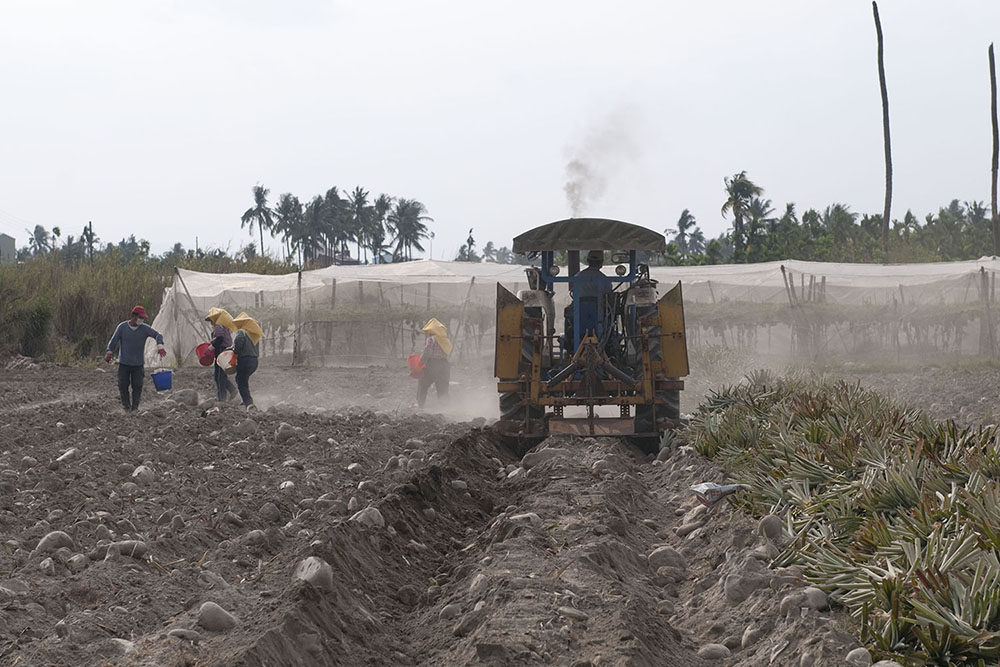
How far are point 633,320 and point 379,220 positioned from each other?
111m

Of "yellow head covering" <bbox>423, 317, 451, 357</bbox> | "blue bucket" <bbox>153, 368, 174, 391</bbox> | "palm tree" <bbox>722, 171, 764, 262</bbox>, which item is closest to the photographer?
"blue bucket" <bbox>153, 368, 174, 391</bbox>

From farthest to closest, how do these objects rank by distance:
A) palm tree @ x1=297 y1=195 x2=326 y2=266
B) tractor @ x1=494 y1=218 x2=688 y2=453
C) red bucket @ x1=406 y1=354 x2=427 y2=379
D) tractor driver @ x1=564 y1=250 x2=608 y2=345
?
1. palm tree @ x1=297 y1=195 x2=326 y2=266
2. red bucket @ x1=406 y1=354 x2=427 y2=379
3. tractor driver @ x1=564 y1=250 x2=608 y2=345
4. tractor @ x1=494 y1=218 x2=688 y2=453

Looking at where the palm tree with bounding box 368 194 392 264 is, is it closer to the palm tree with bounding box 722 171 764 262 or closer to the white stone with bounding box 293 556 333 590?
the palm tree with bounding box 722 171 764 262

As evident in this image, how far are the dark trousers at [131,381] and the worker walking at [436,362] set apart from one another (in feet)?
15.6

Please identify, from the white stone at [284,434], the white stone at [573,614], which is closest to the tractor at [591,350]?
the white stone at [284,434]

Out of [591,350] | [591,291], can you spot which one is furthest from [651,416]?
[591,291]

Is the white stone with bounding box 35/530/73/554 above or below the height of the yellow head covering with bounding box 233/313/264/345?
below

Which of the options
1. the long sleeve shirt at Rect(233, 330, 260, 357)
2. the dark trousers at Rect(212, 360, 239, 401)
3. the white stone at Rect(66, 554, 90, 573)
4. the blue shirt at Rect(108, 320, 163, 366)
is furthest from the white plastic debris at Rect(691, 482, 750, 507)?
the dark trousers at Rect(212, 360, 239, 401)

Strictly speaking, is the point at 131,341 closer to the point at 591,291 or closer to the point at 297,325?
the point at 591,291

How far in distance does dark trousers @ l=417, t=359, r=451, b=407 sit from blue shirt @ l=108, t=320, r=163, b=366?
16.0 feet

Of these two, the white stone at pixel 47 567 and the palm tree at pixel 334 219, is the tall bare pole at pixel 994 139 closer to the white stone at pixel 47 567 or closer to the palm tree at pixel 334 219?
the white stone at pixel 47 567

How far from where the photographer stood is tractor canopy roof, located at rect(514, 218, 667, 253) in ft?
42.7

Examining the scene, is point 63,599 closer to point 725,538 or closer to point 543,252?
point 725,538

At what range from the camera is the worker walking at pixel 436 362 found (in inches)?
725
